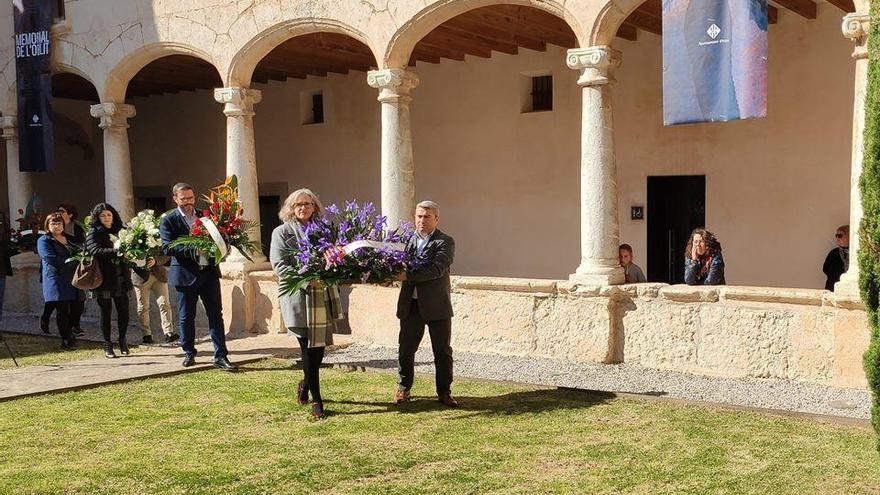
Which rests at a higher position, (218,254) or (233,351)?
(218,254)

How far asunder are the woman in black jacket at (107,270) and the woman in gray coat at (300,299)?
3.41 metres

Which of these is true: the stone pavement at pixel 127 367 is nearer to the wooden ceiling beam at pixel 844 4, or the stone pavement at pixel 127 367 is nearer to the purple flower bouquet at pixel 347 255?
the purple flower bouquet at pixel 347 255

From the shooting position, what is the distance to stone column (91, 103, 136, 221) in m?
11.7

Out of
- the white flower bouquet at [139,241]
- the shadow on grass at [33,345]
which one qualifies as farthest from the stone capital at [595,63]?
the shadow on grass at [33,345]

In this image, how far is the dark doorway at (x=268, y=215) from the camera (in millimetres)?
15234

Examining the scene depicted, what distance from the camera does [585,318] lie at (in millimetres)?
8008

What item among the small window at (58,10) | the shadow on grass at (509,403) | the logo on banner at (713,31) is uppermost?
the small window at (58,10)

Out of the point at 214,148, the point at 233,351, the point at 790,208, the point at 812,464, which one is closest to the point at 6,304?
the point at 214,148

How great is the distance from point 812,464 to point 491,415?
2096mm

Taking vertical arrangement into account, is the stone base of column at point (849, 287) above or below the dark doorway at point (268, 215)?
below

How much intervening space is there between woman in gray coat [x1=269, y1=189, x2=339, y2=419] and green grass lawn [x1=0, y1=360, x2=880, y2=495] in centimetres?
35

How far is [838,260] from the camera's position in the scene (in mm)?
9266

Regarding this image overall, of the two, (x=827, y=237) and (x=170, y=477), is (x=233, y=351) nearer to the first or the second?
(x=170, y=477)

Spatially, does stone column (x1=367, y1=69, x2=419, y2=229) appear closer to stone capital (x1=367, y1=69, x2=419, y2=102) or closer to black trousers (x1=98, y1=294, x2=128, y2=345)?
stone capital (x1=367, y1=69, x2=419, y2=102)
